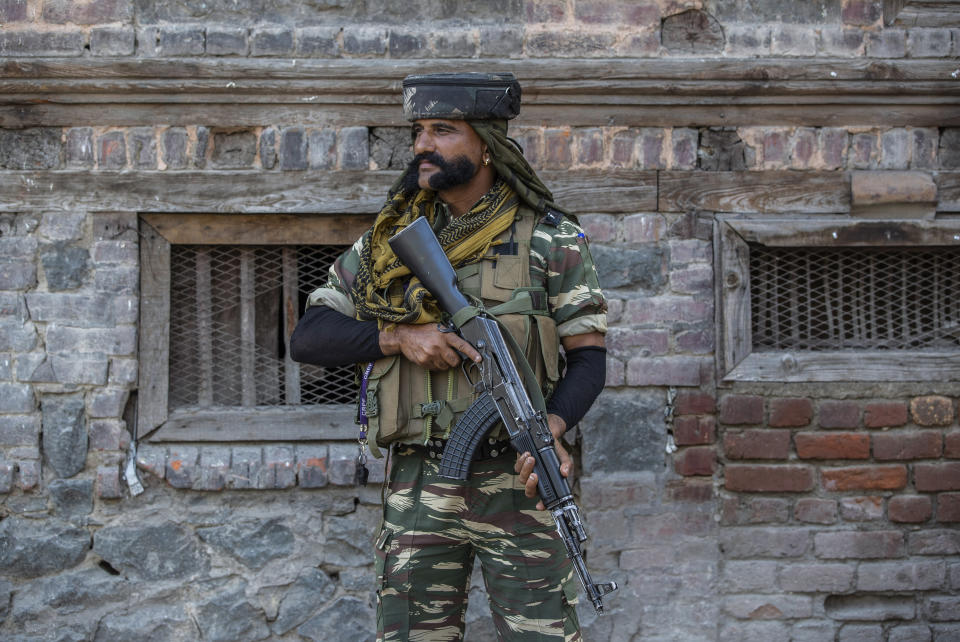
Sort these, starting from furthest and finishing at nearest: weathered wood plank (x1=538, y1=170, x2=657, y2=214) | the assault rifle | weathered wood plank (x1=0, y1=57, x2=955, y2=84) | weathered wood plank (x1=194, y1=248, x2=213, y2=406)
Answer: weathered wood plank (x1=194, y1=248, x2=213, y2=406)
weathered wood plank (x1=538, y1=170, x2=657, y2=214)
weathered wood plank (x1=0, y1=57, x2=955, y2=84)
the assault rifle

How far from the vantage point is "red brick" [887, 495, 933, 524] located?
3.67 metres

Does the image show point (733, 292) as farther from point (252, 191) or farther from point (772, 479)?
point (252, 191)

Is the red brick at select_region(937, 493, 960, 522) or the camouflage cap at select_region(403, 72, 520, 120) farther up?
the camouflage cap at select_region(403, 72, 520, 120)

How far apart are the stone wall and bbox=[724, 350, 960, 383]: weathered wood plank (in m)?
0.05

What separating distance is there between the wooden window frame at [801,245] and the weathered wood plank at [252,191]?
1.28 ft

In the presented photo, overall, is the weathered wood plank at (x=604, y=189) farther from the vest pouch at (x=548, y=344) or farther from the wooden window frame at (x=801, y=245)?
the vest pouch at (x=548, y=344)

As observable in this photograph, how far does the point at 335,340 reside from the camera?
8.58ft

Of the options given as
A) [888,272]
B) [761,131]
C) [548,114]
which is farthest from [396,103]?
[888,272]

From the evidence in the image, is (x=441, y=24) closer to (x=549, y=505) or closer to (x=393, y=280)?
(x=393, y=280)

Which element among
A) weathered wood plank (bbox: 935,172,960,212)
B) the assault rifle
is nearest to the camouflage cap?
the assault rifle

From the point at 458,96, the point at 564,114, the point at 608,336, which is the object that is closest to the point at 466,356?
the point at 458,96

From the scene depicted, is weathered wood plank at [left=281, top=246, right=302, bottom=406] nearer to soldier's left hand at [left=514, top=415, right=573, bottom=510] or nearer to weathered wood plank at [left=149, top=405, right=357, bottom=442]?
weathered wood plank at [left=149, top=405, right=357, bottom=442]

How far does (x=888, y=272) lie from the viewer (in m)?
3.78

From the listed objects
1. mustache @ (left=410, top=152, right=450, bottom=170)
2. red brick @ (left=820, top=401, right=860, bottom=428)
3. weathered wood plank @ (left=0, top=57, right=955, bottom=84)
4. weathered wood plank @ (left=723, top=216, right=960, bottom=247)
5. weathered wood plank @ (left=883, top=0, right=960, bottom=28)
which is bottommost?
red brick @ (left=820, top=401, right=860, bottom=428)
